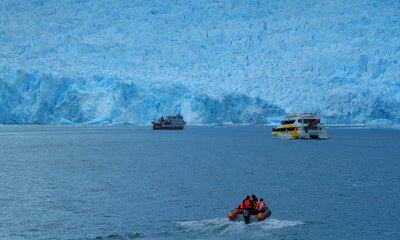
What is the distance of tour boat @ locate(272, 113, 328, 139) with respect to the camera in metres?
61.0

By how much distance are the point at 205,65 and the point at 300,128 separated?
41.8 meters

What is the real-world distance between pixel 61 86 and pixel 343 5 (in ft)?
252

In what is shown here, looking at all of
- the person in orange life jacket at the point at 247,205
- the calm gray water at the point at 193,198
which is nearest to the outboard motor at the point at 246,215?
the person in orange life jacket at the point at 247,205

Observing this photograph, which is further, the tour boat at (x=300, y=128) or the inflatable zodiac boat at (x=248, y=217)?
the tour boat at (x=300, y=128)

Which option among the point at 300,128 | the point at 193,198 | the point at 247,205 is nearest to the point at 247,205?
the point at 247,205

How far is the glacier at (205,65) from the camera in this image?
83812 mm

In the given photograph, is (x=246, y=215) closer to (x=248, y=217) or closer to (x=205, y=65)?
(x=248, y=217)

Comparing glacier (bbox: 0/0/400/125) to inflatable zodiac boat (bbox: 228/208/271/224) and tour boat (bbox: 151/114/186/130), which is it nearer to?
tour boat (bbox: 151/114/186/130)

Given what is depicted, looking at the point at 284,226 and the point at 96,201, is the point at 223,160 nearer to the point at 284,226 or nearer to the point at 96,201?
the point at 96,201

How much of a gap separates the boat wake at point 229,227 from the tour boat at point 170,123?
2942 inches

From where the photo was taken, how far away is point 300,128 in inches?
2427

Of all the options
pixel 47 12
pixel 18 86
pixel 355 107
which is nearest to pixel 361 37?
pixel 355 107

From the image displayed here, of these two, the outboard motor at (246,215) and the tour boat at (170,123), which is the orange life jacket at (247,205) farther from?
the tour boat at (170,123)

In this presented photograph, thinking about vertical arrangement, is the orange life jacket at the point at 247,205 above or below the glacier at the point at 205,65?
below
